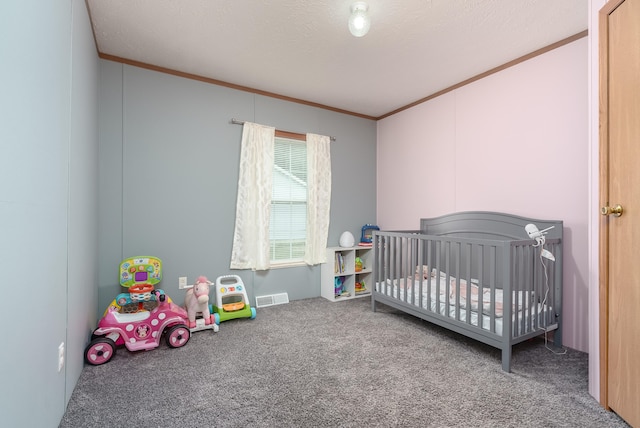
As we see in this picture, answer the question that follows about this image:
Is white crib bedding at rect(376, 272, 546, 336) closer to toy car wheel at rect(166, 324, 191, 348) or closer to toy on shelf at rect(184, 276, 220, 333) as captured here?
toy on shelf at rect(184, 276, 220, 333)

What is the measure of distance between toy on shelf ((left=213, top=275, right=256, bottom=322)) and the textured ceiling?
198 centimetres

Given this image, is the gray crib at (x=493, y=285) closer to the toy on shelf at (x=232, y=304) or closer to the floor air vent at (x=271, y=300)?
the floor air vent at (x=271, y=300)

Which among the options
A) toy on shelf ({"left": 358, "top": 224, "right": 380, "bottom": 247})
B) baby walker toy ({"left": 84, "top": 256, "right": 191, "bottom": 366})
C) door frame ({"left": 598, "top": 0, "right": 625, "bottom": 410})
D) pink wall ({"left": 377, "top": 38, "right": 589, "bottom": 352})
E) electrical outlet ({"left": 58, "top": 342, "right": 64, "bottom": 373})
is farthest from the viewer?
toy on shelf ({"left": 358, "top": 224, "right": 380, "bottom": 247})

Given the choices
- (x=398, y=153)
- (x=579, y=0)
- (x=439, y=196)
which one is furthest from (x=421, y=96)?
(x=579, y=0)

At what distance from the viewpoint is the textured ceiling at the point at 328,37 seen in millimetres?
1926

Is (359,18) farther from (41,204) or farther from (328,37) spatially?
(41,204)

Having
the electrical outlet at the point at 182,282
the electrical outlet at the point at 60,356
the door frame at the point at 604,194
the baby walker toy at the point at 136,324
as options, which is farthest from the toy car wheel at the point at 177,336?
the door frame at the point at 604,194

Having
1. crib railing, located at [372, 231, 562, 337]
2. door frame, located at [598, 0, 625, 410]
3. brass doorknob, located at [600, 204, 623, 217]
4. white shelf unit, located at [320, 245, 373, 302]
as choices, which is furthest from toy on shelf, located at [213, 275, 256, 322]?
brass doorknob, located at [600, 204, 623, 217]

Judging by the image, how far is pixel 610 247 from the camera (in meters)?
1.46

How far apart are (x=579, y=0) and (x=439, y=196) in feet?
5.87

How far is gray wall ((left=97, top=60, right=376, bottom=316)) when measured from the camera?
254 cm

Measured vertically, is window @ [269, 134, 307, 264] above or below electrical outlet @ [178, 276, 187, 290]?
above

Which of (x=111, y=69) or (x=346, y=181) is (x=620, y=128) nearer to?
(x=346, y=181)

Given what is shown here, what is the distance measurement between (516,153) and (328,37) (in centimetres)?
181
